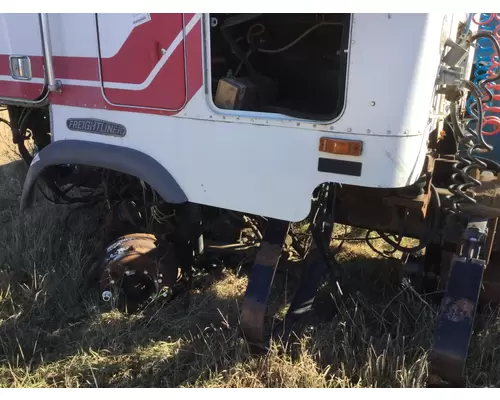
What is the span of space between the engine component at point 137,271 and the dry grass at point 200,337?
119 millimetres

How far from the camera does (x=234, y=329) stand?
8.80 feet

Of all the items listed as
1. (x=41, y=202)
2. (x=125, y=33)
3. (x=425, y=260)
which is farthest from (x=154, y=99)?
(x=41, y=202)

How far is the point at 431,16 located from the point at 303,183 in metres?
0.89

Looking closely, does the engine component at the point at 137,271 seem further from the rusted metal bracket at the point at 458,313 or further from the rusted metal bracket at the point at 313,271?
the rusted metal bracket at the point at 458,313

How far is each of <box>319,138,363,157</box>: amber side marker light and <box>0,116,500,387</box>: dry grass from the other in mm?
1017

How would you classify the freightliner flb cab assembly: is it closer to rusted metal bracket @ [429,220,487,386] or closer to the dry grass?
rusted metal bracket @ [429,220,487,386]

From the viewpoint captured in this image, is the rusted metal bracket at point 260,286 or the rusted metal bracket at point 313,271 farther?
the rusted metal bracket at point 313,271

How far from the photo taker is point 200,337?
276 cm

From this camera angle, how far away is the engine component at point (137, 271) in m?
2.94

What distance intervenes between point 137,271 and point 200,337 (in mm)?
595

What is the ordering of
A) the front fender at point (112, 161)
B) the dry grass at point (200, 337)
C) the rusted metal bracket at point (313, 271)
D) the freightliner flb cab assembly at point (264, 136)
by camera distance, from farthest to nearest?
the rusted metal bracket at point (313, 271) → the front fender at point (112, 161) → the dry grass at point (200, 337) → the freightliner flb cab assembly at point (264, 136)

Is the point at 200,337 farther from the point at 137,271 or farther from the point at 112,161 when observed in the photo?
the point at 112,161

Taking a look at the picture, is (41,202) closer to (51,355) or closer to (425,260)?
(51,355)

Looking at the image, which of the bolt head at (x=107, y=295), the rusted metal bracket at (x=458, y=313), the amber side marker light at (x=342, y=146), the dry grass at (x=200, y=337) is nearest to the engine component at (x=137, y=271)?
the bolt head at (x=107, y=295)
